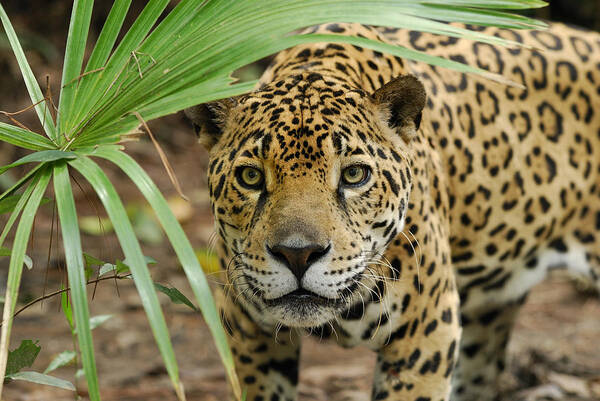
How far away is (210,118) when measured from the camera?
408 centimetres

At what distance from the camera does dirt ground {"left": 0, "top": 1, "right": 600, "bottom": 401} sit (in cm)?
676

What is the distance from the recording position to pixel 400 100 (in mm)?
3943

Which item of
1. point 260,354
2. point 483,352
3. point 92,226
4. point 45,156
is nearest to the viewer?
point 45,156

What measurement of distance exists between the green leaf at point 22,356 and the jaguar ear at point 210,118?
1211 mm

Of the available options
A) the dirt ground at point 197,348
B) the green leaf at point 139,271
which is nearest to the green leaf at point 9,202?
the green leaf at point 139,271

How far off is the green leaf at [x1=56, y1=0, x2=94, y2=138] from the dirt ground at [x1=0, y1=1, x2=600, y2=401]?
7.48 ft

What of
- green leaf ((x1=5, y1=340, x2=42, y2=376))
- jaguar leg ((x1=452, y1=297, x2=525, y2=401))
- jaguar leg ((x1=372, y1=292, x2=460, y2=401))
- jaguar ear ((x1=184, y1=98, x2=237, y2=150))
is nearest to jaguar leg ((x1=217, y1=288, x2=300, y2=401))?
jaguar leg ((x1=372, y1=292, x2=460, y2=401))

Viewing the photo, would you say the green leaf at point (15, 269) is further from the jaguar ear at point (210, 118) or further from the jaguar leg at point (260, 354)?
the jaguar leg at point (260, 354)

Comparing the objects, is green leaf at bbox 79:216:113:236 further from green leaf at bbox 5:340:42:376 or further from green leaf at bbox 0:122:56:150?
green leaf at bbox 0:122:56:150

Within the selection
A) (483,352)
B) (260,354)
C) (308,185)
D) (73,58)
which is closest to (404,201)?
(308,185)

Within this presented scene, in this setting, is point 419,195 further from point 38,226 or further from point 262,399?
point 38,226

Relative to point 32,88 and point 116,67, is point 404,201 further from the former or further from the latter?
point 32,88

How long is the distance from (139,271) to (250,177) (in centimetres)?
112

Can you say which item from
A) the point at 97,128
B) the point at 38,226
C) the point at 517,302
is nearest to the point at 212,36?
the point at 97,128
